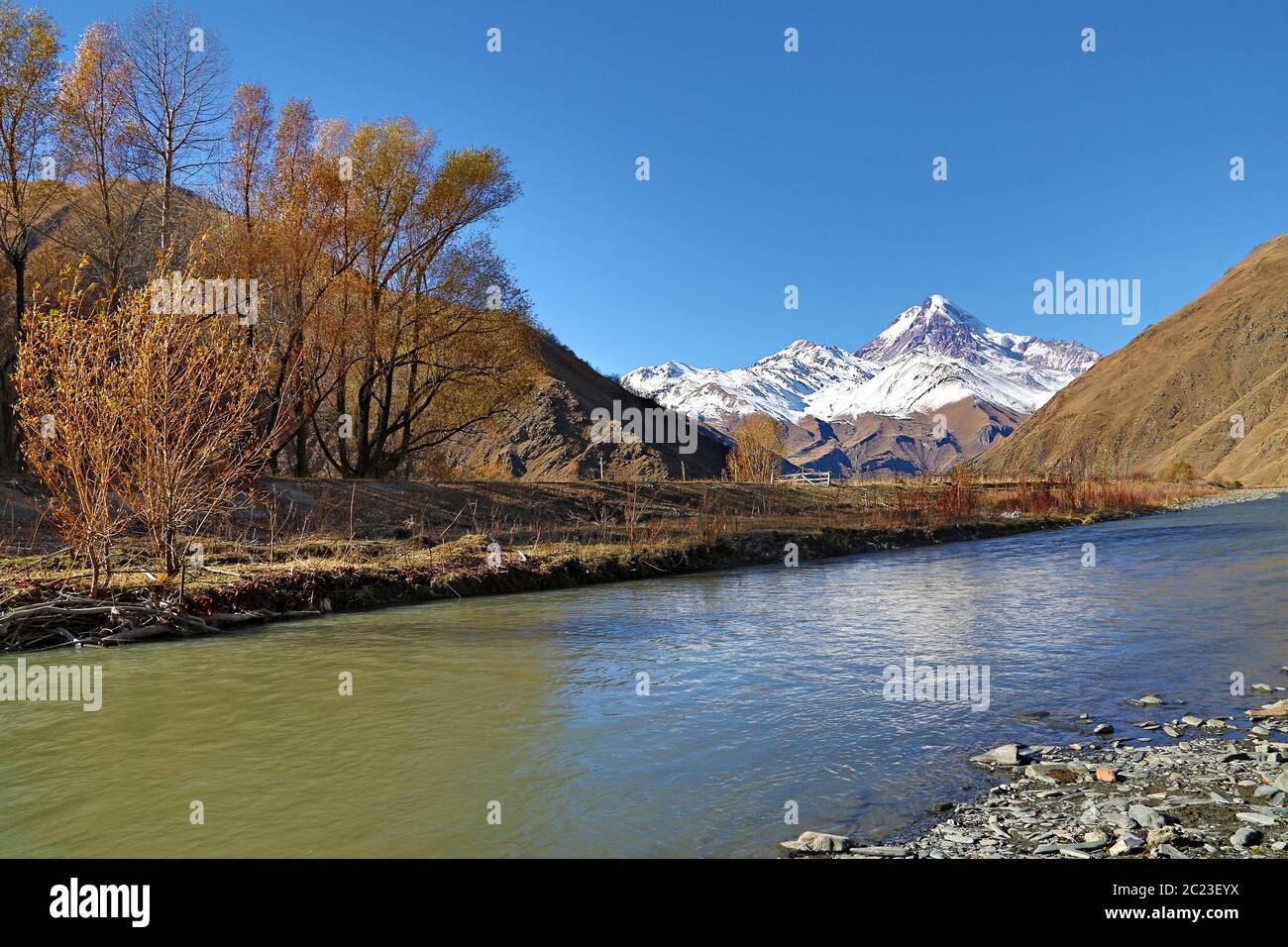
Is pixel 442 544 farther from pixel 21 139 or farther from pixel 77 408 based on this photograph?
pixel 21 139

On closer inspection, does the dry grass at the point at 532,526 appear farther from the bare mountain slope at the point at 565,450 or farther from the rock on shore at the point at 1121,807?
the bare mountain slope at the point at 565,450

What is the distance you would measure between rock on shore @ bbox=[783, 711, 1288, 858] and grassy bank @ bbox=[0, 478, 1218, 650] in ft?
52.3

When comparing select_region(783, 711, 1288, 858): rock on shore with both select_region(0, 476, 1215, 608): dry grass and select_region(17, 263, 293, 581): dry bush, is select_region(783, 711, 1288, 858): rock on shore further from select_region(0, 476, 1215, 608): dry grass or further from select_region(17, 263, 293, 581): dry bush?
select_region(0, 476, 1215, 608): dry grass

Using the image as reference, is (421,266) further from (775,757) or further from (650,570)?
(775,757)

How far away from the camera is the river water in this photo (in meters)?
7.31

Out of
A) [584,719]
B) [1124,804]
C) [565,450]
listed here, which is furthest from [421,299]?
[565,450]

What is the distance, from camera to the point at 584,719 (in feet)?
35.3

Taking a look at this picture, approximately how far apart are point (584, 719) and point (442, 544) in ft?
54.2

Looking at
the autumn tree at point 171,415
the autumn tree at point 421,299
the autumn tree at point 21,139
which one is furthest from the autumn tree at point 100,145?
the autumn tree at point 171,415

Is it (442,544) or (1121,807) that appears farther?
(442,544)

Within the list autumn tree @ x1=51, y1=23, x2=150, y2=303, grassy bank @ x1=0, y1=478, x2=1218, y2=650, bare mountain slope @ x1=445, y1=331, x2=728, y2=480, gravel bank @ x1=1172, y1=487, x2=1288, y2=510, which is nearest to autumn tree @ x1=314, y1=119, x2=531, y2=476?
grassy bank @ x1=0, y1=478, x2=1218, y2=650

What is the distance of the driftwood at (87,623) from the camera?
51.8ft

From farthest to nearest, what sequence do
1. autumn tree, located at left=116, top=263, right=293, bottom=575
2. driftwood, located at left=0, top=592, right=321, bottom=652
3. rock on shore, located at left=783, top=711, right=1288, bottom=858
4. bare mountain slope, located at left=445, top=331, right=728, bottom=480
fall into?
bare mountain slope, located at left=445, top=331, right=728, bottom=480, autumn tree, located at left=116, top=263, right=293, bottom=575, driftwood, located at left=0, top=592, right=321, bottom=652, rock on shore, located at left=783, top=711, right=1288, bottom=858
